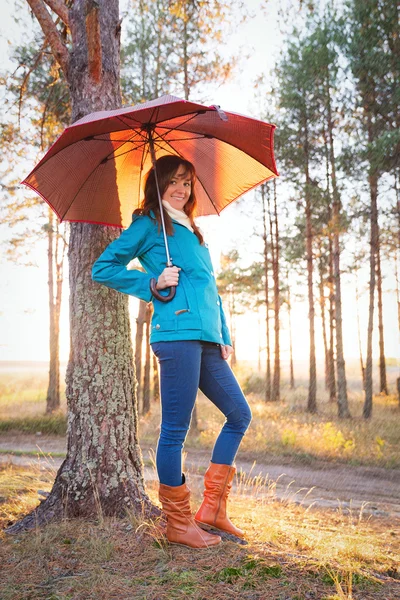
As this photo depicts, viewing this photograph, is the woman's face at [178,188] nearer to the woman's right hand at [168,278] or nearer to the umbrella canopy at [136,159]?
the umbrella canopy at [136,159]

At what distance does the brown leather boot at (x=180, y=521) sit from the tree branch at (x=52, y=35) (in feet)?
10.9

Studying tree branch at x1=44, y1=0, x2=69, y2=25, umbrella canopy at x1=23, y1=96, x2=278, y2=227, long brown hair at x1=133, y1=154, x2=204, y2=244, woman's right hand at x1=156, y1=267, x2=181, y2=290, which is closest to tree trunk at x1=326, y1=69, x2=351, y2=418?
umbrella canopy at x1=23, y1=96, x2=278, y2=227

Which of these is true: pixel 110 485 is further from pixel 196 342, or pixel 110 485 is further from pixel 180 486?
pixel 196 342

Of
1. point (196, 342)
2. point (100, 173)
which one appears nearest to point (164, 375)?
point (196, 342)

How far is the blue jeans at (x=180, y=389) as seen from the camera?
2922mm

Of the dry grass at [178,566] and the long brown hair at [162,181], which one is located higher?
the long brown hair at [162,181]

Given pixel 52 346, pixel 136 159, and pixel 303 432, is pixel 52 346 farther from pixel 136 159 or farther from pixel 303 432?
pixel 136 159

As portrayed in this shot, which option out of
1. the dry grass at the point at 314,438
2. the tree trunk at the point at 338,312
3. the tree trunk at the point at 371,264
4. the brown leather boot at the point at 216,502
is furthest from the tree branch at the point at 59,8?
the tree trunk at the point at 371,264

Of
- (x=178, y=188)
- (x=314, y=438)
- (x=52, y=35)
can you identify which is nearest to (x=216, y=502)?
(x=178, y=188)

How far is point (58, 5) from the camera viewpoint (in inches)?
163

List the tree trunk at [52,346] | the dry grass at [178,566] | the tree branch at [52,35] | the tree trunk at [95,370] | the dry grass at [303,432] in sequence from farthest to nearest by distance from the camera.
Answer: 1. the tree trunk at [52,346]
2. the dry grass at [303,432]
3. the tree branch at [52,35]
4. the tree trunk at [95,370]
5. the dry grass at [178,566]

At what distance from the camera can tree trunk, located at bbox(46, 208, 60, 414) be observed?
1506 cm

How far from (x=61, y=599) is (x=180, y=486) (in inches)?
34.3

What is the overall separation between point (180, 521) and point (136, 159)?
98.7 inches
